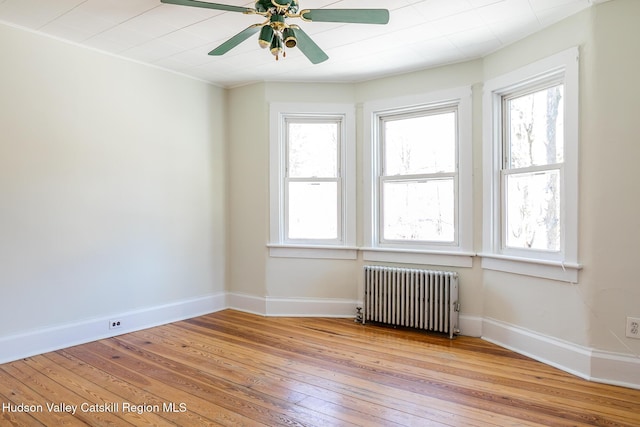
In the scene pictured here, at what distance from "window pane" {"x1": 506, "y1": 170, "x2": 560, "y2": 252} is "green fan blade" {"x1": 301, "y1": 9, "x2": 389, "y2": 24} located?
1936 mm

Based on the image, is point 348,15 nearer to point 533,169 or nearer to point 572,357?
point 533,169

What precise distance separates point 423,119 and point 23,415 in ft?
12.9

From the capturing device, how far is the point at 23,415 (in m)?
2.20

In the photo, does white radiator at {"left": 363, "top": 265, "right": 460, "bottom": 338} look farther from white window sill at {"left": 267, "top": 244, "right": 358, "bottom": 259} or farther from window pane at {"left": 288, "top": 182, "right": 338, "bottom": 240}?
window pane at {"left": 288, "top": 182, "right": 338, "bottom": 240}

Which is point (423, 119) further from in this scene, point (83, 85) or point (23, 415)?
point (23, 415)

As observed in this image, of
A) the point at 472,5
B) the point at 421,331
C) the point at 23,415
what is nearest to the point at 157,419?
the point at 23,415

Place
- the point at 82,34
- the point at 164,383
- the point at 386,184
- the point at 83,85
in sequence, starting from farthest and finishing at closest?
1. the point at 386,184
2. the point at 83,85
3. the point at 82,34
4. the point at 164,383

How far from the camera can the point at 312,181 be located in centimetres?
A: 434

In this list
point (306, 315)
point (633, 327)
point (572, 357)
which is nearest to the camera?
point (633, 327)

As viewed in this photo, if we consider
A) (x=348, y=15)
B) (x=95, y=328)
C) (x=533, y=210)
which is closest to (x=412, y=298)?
(x=533, y=210)

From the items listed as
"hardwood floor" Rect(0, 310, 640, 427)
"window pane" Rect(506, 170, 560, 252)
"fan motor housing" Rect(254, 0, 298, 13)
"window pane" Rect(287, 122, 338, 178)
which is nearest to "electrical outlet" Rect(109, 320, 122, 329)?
"hardwood floor" Rect(0, 310, 640, 427)

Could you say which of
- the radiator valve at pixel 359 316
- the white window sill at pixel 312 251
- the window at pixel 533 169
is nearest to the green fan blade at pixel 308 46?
the window at pixel 533 169

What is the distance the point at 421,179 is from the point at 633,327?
206 centimetres

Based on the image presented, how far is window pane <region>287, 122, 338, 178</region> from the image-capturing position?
14.2 ft
